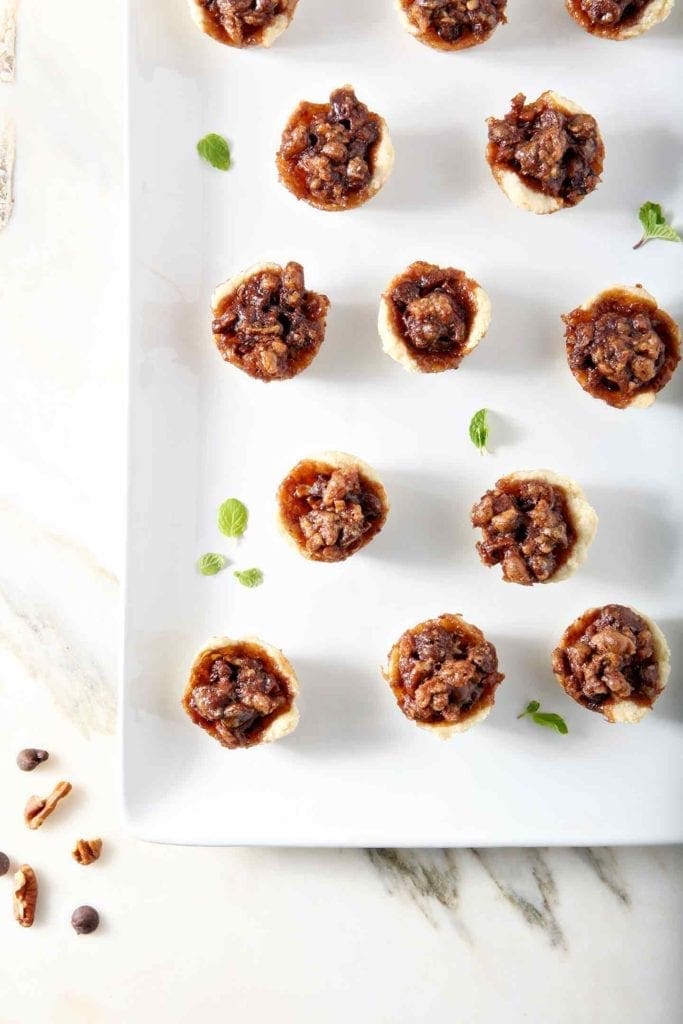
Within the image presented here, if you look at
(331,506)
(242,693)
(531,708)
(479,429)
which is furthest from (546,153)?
(242,693)

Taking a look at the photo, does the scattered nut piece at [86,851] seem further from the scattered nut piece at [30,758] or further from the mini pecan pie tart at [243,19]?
the mini pecan pie tart at [243,19]

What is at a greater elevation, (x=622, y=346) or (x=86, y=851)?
(x=622, y=346)

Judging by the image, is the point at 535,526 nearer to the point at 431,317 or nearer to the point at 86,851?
the point at 431,317

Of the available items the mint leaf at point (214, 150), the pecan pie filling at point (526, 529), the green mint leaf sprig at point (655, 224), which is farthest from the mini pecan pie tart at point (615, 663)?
the mint leaf at point (214, 150)

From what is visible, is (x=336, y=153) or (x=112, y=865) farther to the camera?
(x=112, y=865)

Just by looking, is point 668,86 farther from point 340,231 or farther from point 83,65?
point 83,65

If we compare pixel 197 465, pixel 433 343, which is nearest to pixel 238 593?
pixel 197 465
